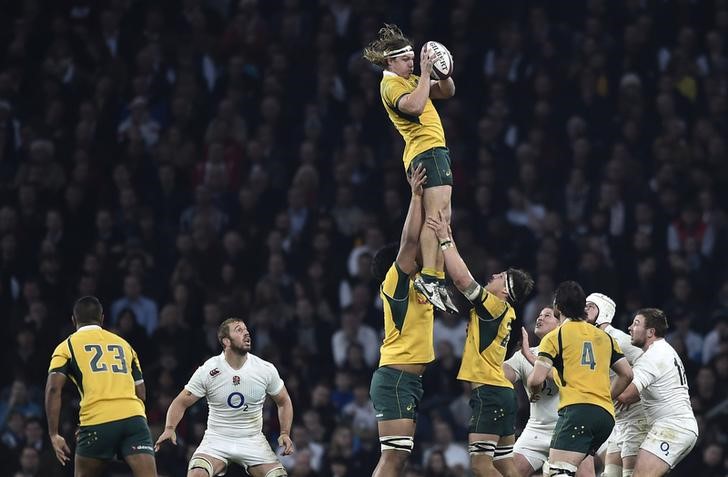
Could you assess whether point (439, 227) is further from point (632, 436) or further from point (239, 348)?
point (632, 436)

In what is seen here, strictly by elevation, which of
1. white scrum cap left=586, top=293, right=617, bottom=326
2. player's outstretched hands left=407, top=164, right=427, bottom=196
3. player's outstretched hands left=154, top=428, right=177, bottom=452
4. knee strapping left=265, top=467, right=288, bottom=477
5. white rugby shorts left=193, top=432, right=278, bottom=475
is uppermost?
player's outstretched hands left=407, top=164, right=427, bottom=196

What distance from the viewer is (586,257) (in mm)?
18719

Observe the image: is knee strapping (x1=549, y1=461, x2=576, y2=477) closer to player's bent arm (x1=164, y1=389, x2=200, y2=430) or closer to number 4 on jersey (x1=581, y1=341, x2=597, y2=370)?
Answer: number 4 on jersey (x1=581, y1=341, x2=597, y2=370)

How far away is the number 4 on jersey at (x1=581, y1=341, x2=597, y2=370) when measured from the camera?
12.5m

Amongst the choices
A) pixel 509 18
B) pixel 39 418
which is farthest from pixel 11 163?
pixel 509 18

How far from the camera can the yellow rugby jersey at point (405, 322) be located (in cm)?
1250

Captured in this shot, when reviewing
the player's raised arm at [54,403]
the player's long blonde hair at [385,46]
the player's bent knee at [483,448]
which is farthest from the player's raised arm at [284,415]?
the player's long blonde hair at [385,46]

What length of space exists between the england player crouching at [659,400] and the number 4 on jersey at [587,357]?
37.2 inches

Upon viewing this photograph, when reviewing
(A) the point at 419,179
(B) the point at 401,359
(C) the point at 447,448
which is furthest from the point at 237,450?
(C) the point at 447,448

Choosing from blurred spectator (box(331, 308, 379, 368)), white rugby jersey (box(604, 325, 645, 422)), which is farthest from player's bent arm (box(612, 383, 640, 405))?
blurred spectator (box(331, 308, 379, 368))

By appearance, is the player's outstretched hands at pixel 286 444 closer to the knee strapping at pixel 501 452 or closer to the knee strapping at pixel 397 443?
the knee strapping at pixel 397 443

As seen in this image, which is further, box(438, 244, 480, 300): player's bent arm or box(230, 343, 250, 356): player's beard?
box(230, 343, 250, 356): player's beard

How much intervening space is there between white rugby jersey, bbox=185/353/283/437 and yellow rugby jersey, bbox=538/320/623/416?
2900mm

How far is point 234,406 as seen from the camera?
14.0 m
